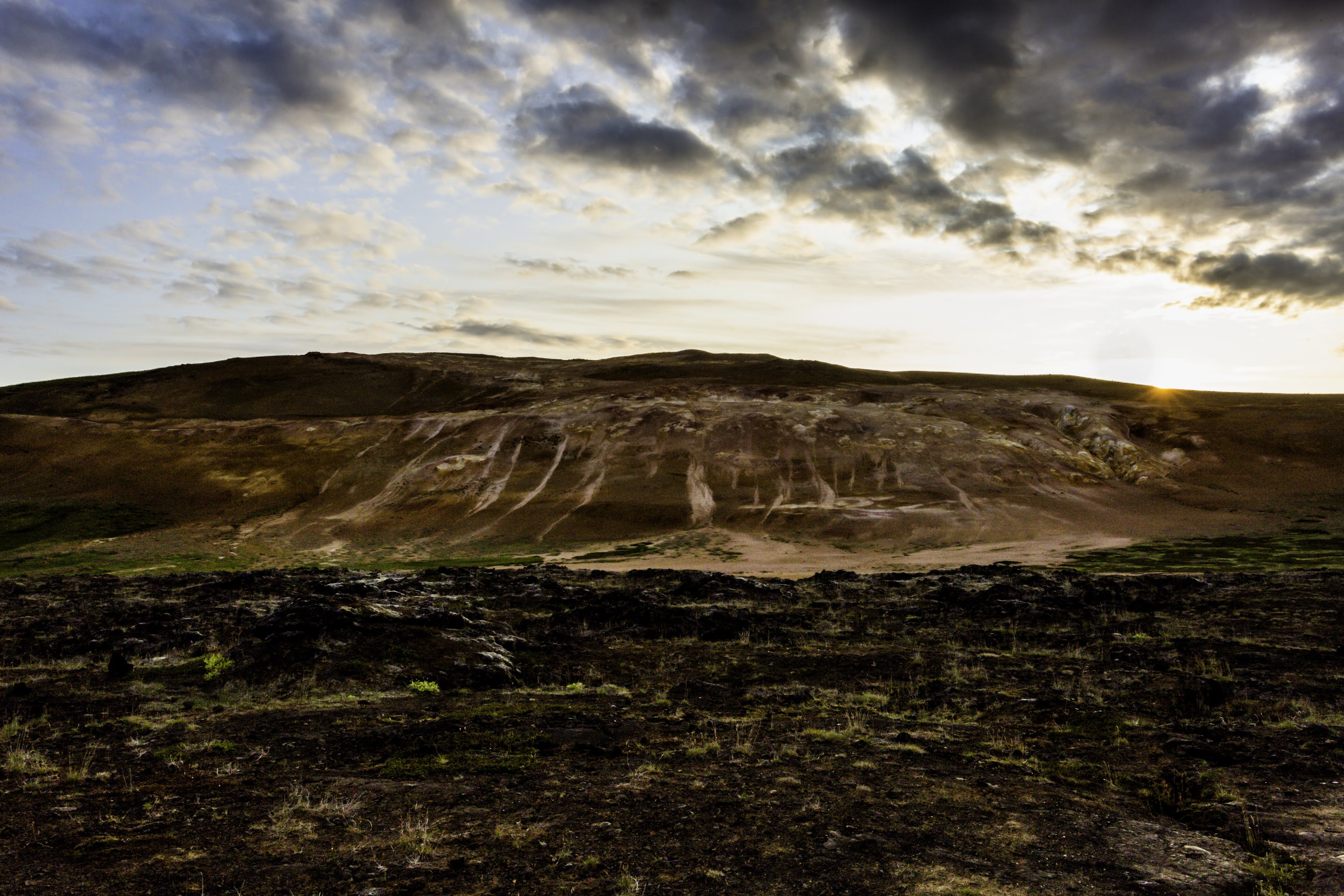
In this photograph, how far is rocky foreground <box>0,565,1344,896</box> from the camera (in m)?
8.49

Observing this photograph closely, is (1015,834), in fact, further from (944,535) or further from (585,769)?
(944,535)

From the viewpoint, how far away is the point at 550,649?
898 inches

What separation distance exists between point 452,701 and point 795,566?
139 feet

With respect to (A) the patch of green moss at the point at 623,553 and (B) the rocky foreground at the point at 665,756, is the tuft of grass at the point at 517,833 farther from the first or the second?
(A) the patch of green moss at the point at 623,553

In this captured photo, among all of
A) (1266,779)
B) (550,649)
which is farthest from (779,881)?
(550,649)

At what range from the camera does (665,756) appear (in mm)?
12523

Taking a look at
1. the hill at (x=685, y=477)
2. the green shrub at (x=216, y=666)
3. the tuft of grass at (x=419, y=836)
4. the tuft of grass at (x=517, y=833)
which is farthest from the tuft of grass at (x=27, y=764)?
the hill at (x=685, y=477)

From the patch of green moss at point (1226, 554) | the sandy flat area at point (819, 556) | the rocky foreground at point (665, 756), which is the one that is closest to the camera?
the rocky foreground at point (665, 756)

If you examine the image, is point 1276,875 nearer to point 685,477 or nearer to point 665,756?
point 665,756

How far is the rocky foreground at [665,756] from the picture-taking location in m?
8.49

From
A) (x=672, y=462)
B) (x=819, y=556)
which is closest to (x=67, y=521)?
(x=672, y=462)

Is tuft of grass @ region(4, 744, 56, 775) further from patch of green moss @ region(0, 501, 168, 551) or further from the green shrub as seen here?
patch of green moss @ region(0, 501, 168, 551)

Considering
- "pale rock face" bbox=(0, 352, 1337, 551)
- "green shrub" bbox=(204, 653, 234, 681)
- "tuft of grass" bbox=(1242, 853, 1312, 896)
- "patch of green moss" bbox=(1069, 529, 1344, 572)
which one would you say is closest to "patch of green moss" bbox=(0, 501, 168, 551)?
"pale rock face" bbox=(0, 352, 1337, 551)

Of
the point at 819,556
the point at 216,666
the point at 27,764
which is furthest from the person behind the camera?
the point at 819,556
